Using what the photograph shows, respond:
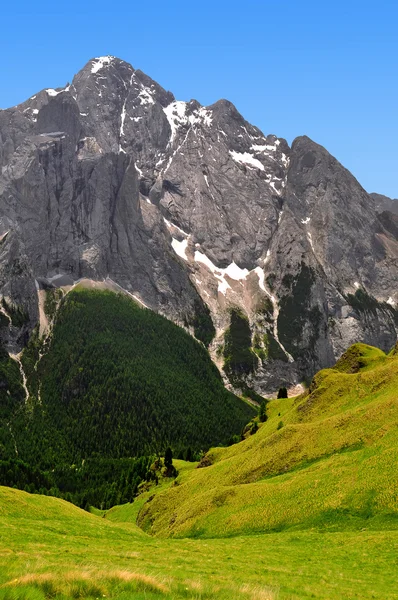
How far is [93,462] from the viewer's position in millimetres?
197000

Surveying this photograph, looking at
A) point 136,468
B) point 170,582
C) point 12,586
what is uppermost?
point 12,586

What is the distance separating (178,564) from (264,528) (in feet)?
79.5

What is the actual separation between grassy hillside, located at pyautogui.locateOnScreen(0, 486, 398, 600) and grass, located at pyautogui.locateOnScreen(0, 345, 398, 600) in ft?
0.28

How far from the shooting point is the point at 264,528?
54.2 meters

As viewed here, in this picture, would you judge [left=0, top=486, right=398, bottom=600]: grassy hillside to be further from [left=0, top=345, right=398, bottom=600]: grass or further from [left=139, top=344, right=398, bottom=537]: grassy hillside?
[left=139, top=344, right=398, bottom=537]: grassy hillside

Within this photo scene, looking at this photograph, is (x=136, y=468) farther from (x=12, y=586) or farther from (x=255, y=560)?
(x=12, y=586)

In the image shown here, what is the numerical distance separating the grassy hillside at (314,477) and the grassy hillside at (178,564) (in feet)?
15.5

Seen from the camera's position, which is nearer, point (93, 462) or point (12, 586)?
point (12, 586)

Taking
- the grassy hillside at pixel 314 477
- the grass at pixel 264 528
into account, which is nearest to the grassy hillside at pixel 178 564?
the grass at pixel 264 528

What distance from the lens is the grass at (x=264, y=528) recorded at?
66.1 feet

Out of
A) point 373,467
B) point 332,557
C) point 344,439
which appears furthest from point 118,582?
point 344,439

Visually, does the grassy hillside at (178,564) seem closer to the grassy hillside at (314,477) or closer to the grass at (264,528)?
the grass at (264,528)

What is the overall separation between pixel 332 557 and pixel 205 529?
25.4 metres

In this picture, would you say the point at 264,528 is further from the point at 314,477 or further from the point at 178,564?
the point at 178,564
